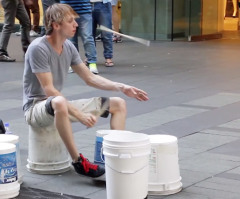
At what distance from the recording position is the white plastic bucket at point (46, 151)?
17.8 ft

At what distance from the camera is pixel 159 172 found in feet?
16.1

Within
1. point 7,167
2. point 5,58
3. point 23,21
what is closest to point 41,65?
point 7,167

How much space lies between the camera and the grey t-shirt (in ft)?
17.9

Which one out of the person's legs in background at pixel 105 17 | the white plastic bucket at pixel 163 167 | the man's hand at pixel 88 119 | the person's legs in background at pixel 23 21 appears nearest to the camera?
the white plastic bucket at pixel 163 167

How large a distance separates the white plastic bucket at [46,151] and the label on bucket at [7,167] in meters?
0.62

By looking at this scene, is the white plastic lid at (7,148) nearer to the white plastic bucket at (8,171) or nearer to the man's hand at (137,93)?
the white plastic bucket at (8,171)

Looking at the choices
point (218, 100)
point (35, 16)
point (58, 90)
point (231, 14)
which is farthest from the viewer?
point (231, 14)

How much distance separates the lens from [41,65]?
17.8 ft

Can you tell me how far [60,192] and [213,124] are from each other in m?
2.61

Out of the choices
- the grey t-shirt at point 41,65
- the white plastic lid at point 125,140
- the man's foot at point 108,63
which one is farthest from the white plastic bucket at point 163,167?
the man's foot at point 108,63

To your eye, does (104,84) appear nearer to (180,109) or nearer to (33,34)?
(180,109)

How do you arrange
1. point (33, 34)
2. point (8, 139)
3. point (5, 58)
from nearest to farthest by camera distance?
point (8, 139), point (5, 58), point (33, 34)

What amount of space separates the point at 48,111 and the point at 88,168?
1.75 ft

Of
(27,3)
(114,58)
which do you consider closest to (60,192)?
(114,58)
